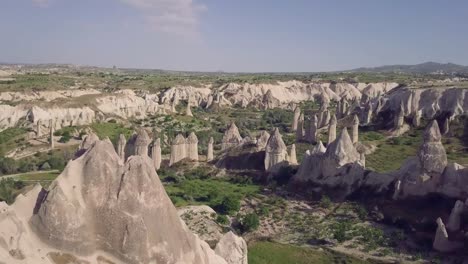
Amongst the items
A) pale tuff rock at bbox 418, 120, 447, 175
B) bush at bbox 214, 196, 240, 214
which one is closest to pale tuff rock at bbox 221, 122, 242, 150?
bush at bbox 214, 196, 240, 214

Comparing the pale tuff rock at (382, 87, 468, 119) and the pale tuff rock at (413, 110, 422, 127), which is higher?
the pale tuff rock at (382, 87, 468, 119)

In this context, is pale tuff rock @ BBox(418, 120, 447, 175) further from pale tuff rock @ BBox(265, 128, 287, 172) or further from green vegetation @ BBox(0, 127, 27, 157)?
green vegetation @ BBox(0, 127, 27, 157)

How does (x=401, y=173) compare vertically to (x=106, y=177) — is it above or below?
below

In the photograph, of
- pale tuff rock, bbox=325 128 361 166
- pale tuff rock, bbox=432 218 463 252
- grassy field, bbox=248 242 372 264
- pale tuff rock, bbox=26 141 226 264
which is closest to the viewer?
pale tuff rock, bbox=26 141 226 264

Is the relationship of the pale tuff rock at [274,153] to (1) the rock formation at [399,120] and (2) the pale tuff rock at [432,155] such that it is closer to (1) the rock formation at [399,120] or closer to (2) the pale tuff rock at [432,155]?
(2) the pale tuff rock at [432,155]

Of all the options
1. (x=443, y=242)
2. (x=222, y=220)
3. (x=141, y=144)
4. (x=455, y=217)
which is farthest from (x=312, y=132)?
(x=443, y=242)

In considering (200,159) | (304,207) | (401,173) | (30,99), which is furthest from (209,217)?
(30,99)

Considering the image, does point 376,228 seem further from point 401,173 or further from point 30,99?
point 30,99

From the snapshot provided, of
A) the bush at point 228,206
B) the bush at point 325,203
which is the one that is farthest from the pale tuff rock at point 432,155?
the bush at point 228,206
